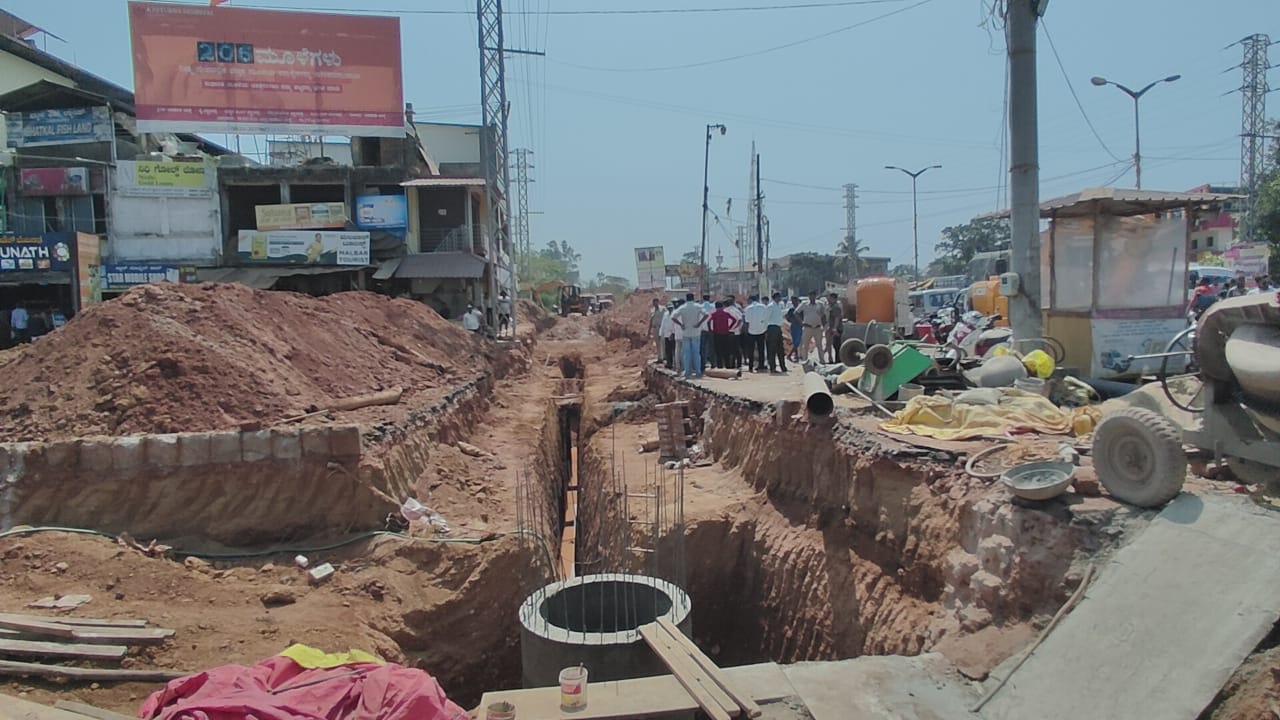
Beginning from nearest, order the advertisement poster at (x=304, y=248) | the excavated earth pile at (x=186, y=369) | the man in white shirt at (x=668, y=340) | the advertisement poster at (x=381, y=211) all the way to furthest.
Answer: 1. the excavated earth pile at (x=186, y=369)
2. the man in white shirt at (x=668, y=340)
3. the advertisement poster at (x=304, y=248)
4. the advertisement poster at (x=381, y=211)

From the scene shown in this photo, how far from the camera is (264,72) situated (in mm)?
24984

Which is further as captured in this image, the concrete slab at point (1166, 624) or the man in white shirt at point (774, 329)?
the man in white shirt at point (774, 329)

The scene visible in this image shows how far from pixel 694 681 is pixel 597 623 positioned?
2722 mm

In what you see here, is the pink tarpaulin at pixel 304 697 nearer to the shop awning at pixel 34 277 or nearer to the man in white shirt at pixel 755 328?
the man in white shirt at pixel 755 328

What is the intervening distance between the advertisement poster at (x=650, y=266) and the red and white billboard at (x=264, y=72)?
2371cm

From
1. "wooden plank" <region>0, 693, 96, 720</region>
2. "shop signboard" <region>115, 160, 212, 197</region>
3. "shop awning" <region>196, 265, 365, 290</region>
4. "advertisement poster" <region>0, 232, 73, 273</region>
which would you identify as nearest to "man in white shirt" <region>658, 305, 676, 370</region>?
"wooden plank" <region>0, 693, 96, 720</region>

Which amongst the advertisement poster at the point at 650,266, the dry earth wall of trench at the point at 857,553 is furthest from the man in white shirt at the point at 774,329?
the advertisement poster at the point at 650,266

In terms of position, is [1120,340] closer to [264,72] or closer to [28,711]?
[28,711]

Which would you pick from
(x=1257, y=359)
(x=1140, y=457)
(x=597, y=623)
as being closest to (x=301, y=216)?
(x=597, y=623)

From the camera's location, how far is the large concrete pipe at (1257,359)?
4230mm

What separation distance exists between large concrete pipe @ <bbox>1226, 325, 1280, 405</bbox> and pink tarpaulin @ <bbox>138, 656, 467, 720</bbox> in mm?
4766

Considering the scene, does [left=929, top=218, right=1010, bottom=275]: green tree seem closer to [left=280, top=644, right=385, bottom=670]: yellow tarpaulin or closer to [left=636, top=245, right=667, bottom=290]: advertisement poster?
[left=636, top=245, right=667, bottom=290]: advertisement poster

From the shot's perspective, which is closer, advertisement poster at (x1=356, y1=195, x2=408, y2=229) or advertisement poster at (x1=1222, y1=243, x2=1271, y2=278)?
advertisement poster at (x1=1222, y1=243, x2=1271, y2=278)

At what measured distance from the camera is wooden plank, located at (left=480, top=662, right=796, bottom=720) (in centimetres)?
452
